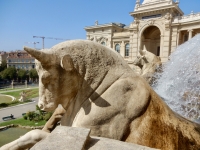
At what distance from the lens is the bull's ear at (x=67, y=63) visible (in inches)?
73.8

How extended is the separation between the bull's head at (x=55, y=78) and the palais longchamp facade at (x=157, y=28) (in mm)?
27211

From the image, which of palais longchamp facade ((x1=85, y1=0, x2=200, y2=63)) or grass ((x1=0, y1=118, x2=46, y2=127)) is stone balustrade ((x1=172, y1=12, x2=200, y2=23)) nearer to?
palais longchamp facade ((x1=85, y1=0, x2=200, y2=63))

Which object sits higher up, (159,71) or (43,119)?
(159,71)

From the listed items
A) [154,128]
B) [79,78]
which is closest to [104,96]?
[79,78]

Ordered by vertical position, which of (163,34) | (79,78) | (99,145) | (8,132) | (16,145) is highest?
(163,34)

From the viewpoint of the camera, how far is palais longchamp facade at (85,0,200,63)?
27016mm

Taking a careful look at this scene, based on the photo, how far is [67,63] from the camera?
Answer: 1.89 m

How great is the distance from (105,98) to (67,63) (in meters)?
0.53

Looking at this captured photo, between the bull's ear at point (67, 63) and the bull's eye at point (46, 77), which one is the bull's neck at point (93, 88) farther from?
the bull's eye at point (46, 77)

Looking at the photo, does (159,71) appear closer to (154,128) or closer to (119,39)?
(154,128)

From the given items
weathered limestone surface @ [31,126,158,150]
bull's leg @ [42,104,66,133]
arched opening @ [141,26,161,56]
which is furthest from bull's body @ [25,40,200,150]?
arched opening @ [141,26,161,56]

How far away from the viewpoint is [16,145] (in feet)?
5.32

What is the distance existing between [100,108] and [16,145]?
32.5 inches

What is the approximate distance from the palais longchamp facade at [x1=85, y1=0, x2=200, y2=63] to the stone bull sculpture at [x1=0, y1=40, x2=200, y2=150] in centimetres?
2701
